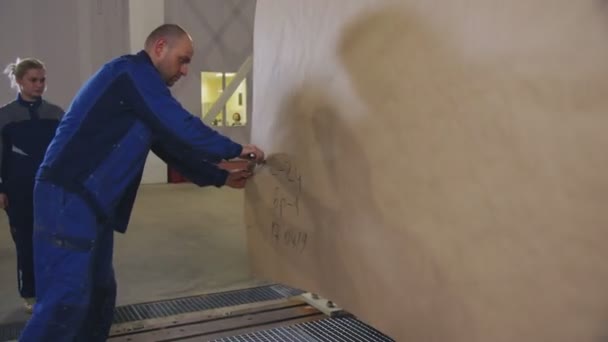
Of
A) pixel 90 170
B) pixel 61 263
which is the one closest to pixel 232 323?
pixel 61 263

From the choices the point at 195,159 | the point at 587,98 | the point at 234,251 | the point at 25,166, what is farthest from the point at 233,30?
the point at 587,98

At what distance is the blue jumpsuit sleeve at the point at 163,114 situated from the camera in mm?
1913

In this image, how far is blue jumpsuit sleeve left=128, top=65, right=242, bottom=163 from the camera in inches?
75.3

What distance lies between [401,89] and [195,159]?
96 centimetres

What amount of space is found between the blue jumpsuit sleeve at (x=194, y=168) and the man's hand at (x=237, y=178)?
89 mm

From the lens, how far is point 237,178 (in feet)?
7.97

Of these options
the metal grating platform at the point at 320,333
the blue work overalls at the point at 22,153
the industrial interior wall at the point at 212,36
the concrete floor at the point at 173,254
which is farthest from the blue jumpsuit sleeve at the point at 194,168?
the industrial interior wall at the point at 212,36

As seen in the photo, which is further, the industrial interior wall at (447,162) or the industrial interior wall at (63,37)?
the industrial interior wall at (63,37)

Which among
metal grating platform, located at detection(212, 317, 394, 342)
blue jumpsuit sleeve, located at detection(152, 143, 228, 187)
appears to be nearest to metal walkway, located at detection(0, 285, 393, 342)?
metal grating platform, located at detection(212, 317, 394, 342)

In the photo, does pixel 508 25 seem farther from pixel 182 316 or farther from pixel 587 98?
pixel 182 316

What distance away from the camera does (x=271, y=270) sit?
8.03ft

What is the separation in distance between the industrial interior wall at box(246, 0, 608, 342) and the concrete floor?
4.66 ft

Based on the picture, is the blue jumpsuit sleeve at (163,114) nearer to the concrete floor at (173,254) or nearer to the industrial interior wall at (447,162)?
the industrial interior wall at (447,162)

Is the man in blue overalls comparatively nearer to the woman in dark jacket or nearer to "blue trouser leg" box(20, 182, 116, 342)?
"blue trouser leg" box(20, 182, 116, 342)
